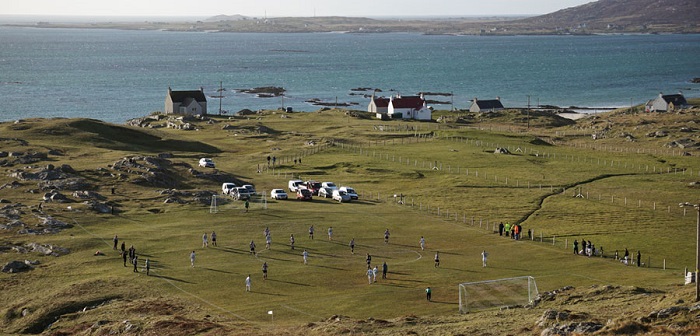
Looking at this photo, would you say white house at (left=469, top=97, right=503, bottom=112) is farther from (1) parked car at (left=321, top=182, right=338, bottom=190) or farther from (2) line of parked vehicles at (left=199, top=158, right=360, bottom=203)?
(2) line of parked vehicles at (left=199, top=158, right=360, bottom=203)

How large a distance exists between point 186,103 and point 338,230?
322 feet

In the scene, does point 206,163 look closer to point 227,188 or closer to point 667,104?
point 227,188

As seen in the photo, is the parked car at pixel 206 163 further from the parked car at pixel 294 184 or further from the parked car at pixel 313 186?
the parked car at pixel 313 186

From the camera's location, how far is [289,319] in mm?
49812

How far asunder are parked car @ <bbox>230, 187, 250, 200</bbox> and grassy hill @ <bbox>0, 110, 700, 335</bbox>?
1330 millimetres

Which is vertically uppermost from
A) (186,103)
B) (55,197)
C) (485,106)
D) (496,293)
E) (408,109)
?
(55,197)

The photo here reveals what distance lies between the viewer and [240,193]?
84.2 metres

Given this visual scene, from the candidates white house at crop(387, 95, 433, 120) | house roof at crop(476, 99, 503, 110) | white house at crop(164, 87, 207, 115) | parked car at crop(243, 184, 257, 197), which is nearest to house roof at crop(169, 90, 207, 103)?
white house at crop(164, 87, 207, 115)

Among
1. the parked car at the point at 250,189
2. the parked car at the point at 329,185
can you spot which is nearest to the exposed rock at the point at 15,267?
the parked car at the point at 250,189

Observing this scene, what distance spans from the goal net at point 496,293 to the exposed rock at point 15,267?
2867cm

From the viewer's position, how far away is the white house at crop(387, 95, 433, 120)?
166125 mm

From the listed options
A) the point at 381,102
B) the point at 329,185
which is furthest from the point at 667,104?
the point at 329,185

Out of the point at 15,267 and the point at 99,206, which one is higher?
the point at 99,206

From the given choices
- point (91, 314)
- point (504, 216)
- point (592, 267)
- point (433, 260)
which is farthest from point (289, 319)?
point (504, 216)
